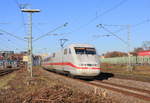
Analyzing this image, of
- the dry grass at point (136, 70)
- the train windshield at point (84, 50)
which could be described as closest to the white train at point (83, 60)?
the train windshield at point (84, 50)

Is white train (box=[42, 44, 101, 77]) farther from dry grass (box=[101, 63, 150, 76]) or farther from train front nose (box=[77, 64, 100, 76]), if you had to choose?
dry grass (box=[101, 63, 150, 76])

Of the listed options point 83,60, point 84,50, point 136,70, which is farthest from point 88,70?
point 136,70

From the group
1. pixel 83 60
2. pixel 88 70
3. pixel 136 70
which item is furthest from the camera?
pixel 136 70

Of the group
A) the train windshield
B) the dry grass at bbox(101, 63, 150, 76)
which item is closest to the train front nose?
the train windshield

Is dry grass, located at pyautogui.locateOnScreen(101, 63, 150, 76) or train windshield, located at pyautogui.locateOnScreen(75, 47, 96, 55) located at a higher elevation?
train windshield, located at pyautogui.locateOnScreen(75, 47, 96, 55)

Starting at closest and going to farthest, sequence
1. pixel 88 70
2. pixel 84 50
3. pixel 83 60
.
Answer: pixel 88 70 < pixel 83 60 < pixel 84 50

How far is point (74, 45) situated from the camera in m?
25.9

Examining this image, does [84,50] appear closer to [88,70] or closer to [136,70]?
[88,70]

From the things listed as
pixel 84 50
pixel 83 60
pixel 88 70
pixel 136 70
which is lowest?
pixel 136 70

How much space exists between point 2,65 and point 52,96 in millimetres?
96715

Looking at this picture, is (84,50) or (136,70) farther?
(136,70)

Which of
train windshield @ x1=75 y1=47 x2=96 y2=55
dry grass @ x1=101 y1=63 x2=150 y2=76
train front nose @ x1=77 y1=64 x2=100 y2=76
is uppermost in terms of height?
train windshield @ x1=75 y1=47 x2=96 y2=55

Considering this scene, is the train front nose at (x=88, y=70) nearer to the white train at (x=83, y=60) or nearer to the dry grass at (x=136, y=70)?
the white train at (x=83, y=60)

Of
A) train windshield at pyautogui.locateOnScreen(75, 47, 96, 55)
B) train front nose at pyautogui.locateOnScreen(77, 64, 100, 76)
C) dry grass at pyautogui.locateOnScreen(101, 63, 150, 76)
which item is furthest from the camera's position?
dry grass at pyautogui.locateOnScreen(101, 63, 150, 76)
